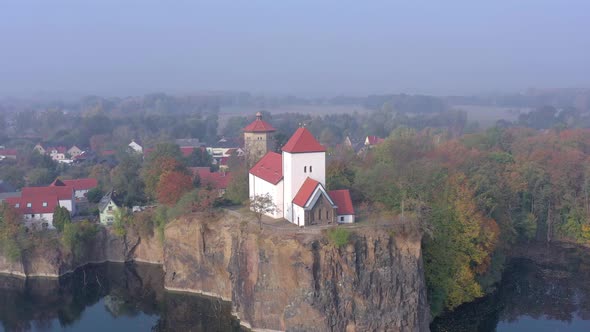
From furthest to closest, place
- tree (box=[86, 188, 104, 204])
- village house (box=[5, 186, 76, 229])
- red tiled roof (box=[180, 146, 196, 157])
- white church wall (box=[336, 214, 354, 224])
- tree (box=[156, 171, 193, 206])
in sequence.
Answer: red tiled roof (box=[180, 146, 196, 157]), tree (box=[86, 188, 104, 204]), village house (box=[5, 186, 76, 229]), tree (box=[156, 171, 193, 206]), white church wall (box=[336, 214, 354, 224])

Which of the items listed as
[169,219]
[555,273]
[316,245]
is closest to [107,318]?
[169,219]

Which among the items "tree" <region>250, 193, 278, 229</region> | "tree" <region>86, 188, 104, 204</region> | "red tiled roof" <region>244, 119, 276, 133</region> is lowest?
"tree" <region>86, 188, 104, 204</region>

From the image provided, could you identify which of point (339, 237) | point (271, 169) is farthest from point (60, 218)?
point (339, 237)

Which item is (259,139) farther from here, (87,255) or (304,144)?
(304,144)

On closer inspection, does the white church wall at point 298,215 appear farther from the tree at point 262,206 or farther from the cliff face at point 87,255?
the cliff face at point 87,255

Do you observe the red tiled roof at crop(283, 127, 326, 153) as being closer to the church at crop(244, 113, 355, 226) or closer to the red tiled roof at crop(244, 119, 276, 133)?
the church at crop(244, 113, 355, 226)

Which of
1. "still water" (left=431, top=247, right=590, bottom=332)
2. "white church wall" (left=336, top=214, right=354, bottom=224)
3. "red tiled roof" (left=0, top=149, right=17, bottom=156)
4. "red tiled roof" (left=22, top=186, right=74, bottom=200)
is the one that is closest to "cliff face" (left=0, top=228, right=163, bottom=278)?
"red tiled roof" (left=22, top=186, right=74, bottom=200)
